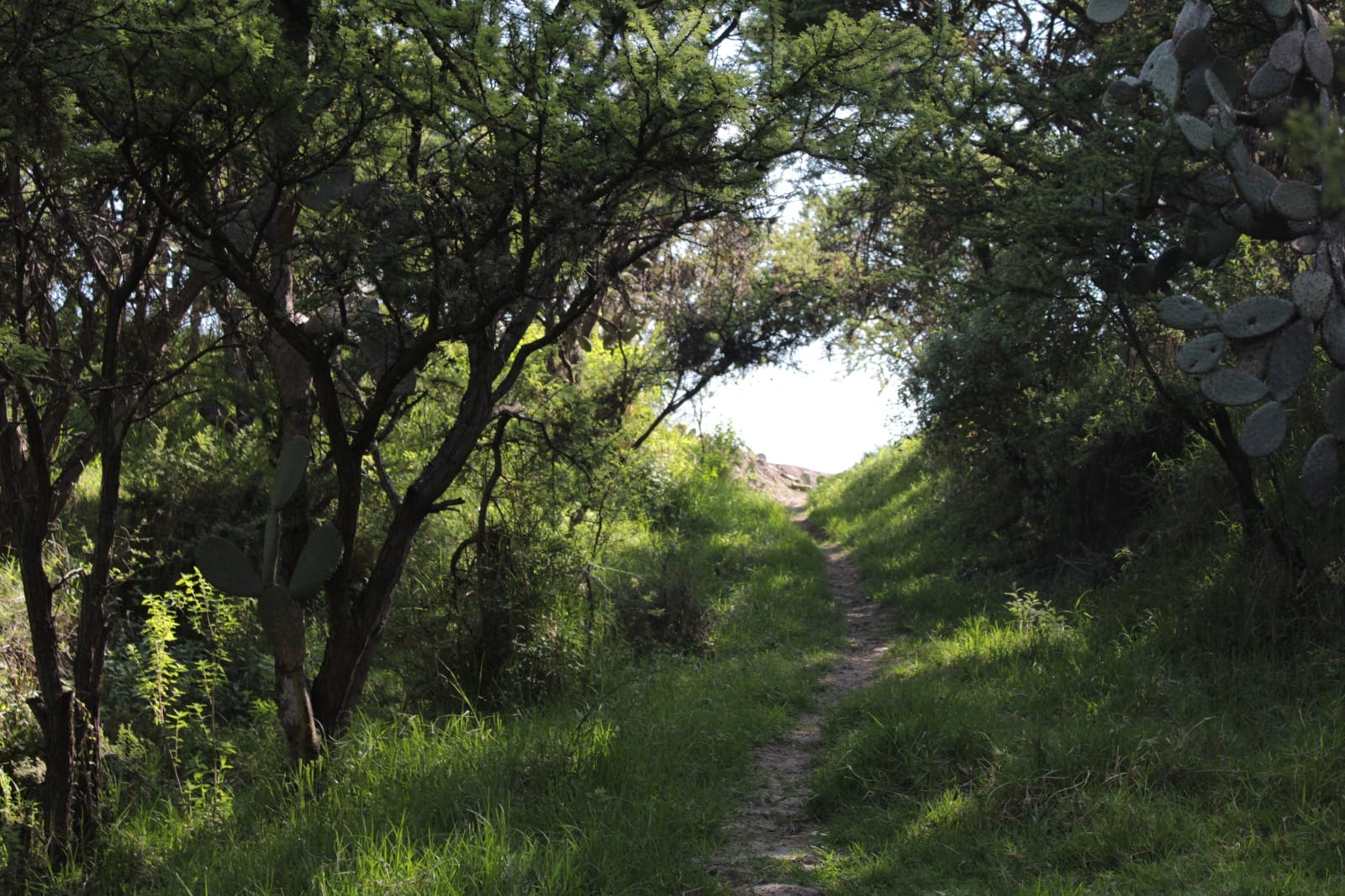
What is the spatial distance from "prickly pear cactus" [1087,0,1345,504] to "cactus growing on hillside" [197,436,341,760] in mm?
4896

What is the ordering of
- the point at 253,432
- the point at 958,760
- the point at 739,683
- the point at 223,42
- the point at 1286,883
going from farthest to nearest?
the point at 253,432
the point at 739,683
the point at 958,760
the point at 223,42
the point at 1286,883

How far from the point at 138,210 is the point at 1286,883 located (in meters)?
5.89

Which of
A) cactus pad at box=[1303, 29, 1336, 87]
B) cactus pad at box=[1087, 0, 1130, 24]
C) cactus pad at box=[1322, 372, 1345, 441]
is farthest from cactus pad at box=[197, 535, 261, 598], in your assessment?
cactus pad at box=[1303, 29, 1336, 87]

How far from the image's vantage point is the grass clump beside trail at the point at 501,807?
4.16 metres

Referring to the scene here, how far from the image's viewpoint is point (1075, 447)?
9.09m

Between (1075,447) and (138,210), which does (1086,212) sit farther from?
(138,210)

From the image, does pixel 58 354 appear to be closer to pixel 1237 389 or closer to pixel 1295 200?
pixel 1237 389

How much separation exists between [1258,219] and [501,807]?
521 cm

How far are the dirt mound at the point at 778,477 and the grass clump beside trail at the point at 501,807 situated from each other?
1209 centimetres

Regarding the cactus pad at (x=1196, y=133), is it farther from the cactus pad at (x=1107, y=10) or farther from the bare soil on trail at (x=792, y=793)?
the bare soil on trail at (x=792, y=793)

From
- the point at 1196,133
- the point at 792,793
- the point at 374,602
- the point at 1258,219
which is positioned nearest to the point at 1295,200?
the point at 1258,219

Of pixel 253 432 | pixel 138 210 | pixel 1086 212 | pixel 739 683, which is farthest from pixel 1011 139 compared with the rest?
pixel 253 432

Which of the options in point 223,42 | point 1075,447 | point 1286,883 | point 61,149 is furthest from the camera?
point 1075,447

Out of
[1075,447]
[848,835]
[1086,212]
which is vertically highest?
[1086,212]
